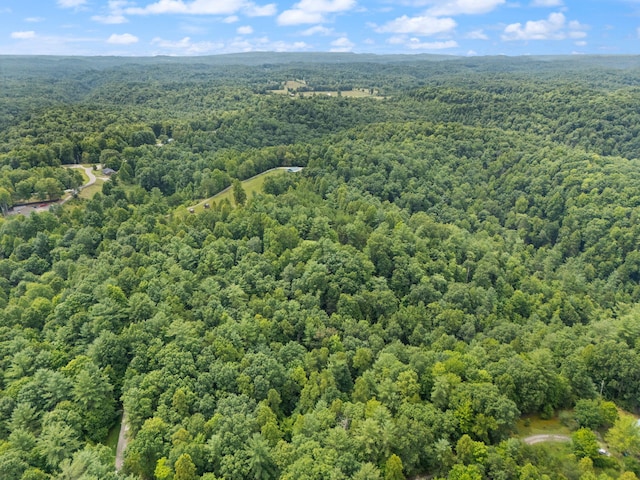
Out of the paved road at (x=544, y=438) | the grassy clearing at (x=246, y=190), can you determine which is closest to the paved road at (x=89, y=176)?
the grassy clearing at (x=246, y=190)

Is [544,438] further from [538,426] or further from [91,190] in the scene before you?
[91,190]

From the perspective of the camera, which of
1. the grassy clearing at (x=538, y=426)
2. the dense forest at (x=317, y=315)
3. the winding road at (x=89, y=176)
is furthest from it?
the winding road at (x=89, y=176)

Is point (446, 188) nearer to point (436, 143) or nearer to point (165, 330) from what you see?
point (436, 143)

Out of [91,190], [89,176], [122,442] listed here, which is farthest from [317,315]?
[89,176]

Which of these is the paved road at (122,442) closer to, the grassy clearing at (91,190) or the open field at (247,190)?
the open field at (247,190)

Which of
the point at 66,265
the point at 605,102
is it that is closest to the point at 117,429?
the point at 66,265

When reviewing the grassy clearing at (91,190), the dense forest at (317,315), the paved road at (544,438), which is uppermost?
the grassy clearing at (91,190)

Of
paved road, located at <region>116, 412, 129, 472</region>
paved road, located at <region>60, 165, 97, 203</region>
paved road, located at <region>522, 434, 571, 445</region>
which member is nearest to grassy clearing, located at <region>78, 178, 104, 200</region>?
paved road, located at <region>60, 165, 97, 203</region>
